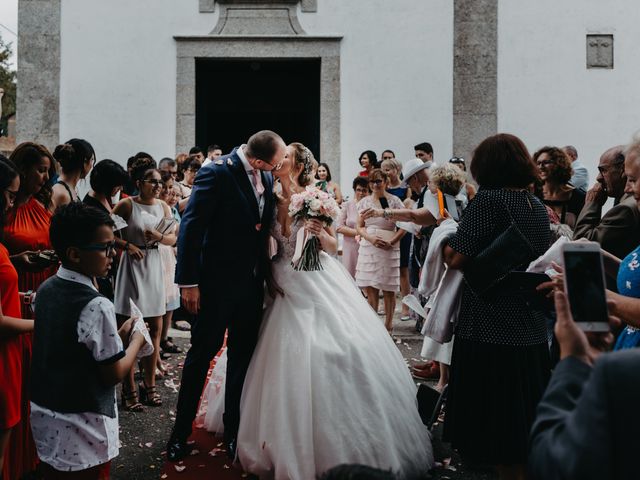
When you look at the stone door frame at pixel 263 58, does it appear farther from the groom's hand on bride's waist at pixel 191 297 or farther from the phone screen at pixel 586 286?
the phone screen at pixel 586 286

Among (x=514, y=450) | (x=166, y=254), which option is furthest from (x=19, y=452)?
(x=166, y=254)

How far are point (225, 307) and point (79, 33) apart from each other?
8.32 metres

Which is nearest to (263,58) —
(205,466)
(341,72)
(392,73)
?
(341,72)

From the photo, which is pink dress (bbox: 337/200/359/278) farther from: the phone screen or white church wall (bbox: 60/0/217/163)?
the phone screen

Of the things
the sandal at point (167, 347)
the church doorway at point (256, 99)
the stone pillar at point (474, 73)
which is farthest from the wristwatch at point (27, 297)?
the stone pillar at point (474, 73)

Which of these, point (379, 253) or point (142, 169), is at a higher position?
point (142, 169)

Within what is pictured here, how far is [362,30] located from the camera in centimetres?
1081

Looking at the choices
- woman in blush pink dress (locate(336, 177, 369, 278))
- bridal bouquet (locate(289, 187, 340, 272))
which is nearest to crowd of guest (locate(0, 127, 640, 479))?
bridal bouquet (locate(289, 187, 340, 272))

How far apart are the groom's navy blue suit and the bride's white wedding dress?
8.8 inches

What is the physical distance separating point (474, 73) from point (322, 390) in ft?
28.2

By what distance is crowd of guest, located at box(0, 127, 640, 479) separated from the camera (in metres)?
1.60

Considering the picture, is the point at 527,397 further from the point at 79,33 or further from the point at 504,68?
the point at 79,33

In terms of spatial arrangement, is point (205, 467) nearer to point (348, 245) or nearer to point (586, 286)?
point (586, 286)

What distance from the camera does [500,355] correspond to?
3.31 meters
